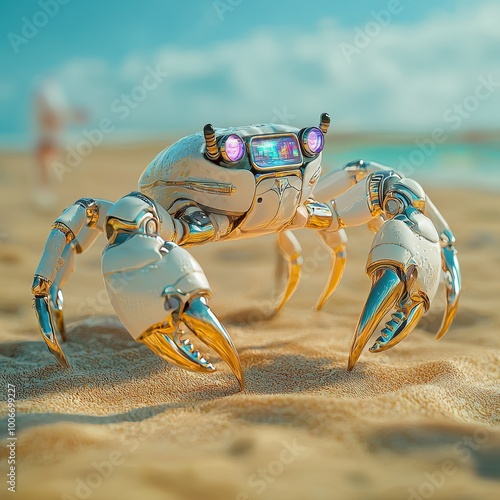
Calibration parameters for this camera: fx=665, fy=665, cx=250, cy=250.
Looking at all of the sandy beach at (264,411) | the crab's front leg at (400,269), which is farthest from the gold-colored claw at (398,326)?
the sandy beach at (264,411)

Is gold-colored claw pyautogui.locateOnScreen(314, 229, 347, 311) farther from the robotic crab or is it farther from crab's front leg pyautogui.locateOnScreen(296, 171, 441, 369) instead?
crab's front leg pyautogui.locateOnScreen(296, 171, 441, 369)

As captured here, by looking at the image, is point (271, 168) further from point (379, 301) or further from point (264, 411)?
point (264, 411)

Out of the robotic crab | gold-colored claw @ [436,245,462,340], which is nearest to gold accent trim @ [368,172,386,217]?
the robotic crab

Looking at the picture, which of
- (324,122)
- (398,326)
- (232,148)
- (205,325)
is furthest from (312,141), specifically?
(205,325)

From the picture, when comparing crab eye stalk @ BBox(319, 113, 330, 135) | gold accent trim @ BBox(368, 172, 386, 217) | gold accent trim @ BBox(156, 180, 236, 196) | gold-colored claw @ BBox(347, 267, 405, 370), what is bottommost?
gold-colored claw @ BBox(347, 267, 405, 370)

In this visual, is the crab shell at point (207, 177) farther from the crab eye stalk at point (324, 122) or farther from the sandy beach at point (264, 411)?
the sandy beach at point (264, 411)

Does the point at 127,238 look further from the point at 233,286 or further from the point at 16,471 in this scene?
the point at 233,286
